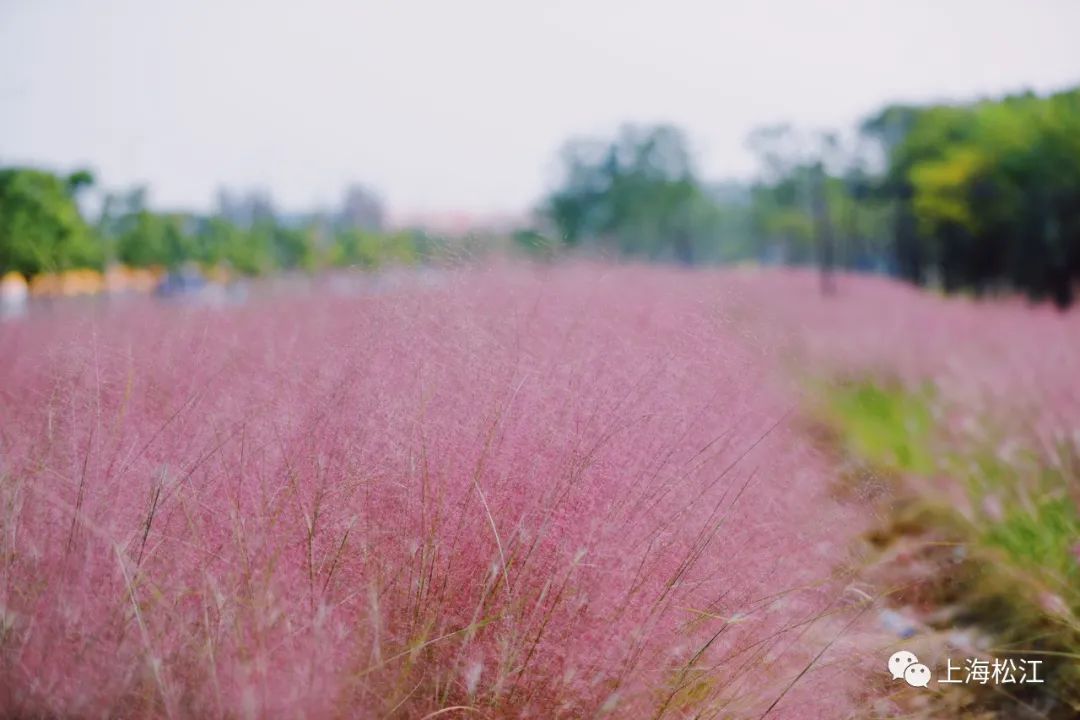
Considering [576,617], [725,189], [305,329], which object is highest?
[725,189]

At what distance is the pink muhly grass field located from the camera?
1.19 m

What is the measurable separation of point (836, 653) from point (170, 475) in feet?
3.76

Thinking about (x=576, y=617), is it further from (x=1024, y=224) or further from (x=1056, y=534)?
(x=1024, y=224)

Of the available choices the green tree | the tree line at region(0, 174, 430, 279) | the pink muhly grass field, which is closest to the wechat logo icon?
the pink muhly grass field

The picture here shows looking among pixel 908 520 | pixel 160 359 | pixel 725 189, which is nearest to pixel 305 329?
pixel 160 359

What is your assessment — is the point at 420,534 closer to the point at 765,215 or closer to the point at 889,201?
the point at 889,201

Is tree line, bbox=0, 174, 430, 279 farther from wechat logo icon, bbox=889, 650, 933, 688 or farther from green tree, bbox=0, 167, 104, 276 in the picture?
wechat logo icon, bbox=889, 650, 933, 688

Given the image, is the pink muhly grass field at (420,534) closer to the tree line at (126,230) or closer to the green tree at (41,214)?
the tree line at (126,230)

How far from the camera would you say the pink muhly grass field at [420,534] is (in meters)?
1.19

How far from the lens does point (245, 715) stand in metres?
1.05

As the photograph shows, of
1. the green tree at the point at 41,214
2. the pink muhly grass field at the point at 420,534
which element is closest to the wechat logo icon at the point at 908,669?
the pink muhly grass field at the point at 420,534

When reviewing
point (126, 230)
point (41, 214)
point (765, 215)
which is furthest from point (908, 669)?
point (765, 215)

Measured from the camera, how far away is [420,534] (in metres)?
1.38

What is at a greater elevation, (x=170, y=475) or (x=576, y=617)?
(x=170, y=475)
